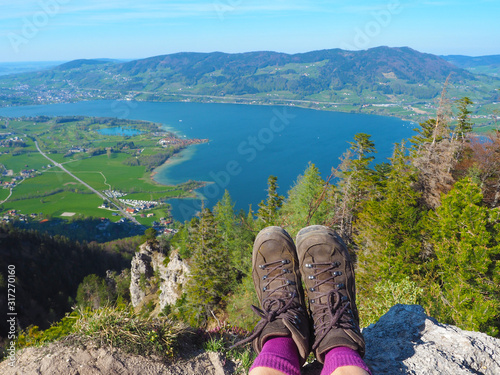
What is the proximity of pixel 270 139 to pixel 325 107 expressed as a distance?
262ft

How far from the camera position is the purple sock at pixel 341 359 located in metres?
2.44

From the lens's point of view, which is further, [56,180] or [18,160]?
[18,160]

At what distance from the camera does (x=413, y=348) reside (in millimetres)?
3082

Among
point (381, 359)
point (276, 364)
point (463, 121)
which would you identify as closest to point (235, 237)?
point (463, 121)

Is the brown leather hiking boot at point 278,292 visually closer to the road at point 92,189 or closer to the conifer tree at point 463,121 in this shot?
the conifer tree at point 463,121

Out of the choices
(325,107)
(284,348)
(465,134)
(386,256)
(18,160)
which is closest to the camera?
(284,348)

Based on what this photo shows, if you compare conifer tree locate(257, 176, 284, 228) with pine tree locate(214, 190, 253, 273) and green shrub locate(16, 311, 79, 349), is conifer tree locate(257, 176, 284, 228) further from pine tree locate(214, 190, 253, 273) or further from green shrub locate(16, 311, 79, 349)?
green shrub locate(16, 311, 79, 349)

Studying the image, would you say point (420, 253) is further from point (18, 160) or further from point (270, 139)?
point (18, 160)

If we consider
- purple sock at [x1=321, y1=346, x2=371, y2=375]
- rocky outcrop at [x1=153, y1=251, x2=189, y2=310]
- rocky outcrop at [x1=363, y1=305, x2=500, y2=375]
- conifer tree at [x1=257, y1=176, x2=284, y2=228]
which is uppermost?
purple sock at [x1=321, y1=346, x2=371, y2=375]

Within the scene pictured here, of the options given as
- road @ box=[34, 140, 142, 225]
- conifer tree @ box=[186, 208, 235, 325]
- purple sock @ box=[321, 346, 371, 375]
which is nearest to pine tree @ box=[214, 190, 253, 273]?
conifer tree @ box=[186, 208, 235, 325]

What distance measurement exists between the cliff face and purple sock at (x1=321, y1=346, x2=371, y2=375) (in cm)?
33

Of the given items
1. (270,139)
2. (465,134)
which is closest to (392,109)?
(270,139)

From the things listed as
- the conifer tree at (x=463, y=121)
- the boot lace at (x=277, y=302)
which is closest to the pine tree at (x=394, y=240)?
the boot lace at (x=277, y=302)

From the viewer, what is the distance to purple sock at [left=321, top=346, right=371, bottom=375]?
2441mm
